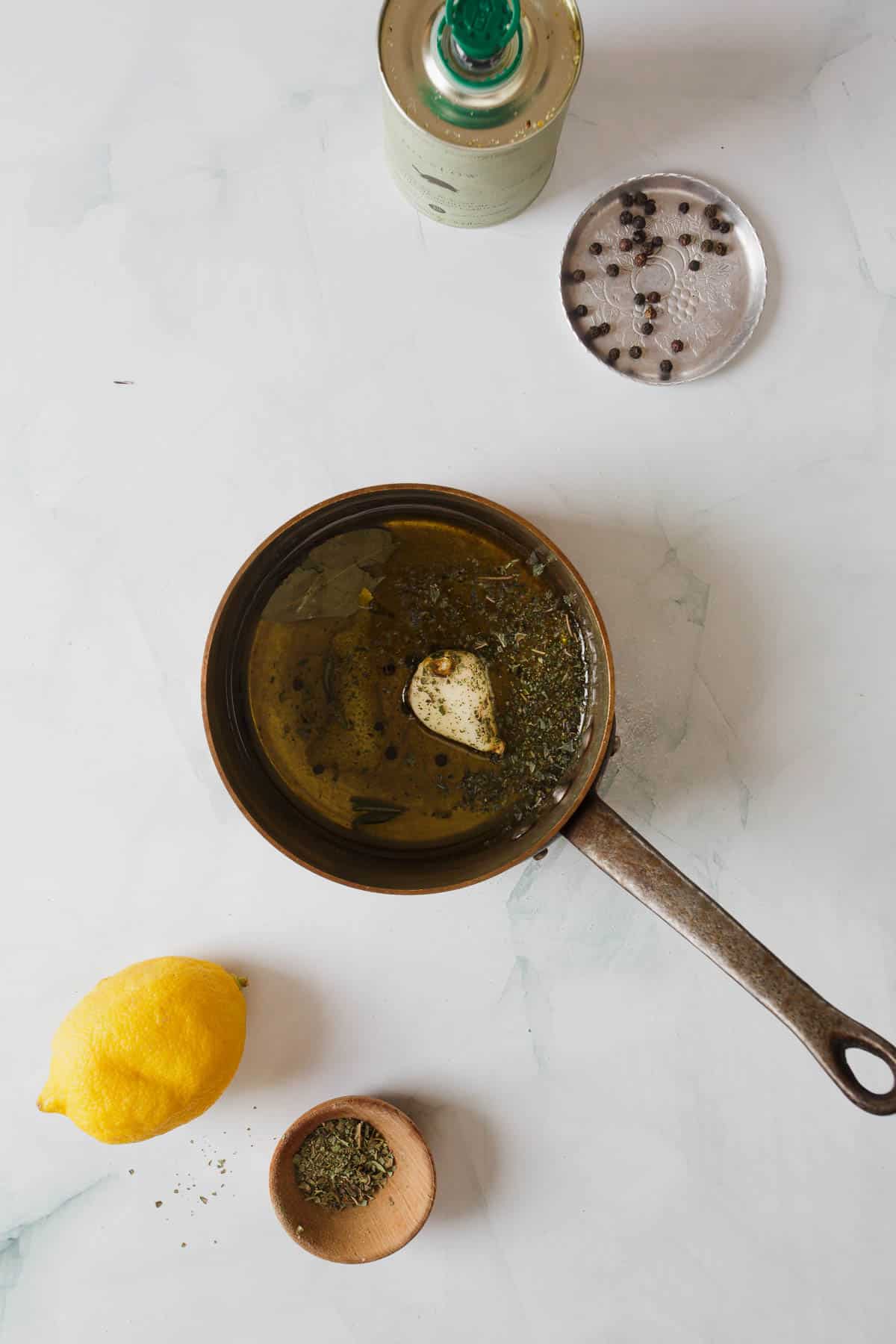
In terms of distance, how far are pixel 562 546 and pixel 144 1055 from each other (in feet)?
2.15

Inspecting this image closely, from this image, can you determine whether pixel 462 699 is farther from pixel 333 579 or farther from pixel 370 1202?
pixel 370 1202

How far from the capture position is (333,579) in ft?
3.21

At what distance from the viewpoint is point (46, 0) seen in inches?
39.0

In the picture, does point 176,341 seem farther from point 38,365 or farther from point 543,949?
point 543,949

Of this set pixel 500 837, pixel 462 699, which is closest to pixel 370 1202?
pixel 500 837

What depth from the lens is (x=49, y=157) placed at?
1.00 m

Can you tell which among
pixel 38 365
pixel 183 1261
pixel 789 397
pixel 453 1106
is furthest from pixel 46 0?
pixel 183 1261

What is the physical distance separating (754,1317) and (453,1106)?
405 mm

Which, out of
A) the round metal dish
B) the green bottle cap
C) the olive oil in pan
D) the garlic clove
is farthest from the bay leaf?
the green bottle cap

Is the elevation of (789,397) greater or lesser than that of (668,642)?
greater

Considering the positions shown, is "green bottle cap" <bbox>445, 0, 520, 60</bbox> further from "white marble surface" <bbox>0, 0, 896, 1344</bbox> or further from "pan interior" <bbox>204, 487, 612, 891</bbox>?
"pan interior" <bbox>204, 487, 612, 891</bbox>

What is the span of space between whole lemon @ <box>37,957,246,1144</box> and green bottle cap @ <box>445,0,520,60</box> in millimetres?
891

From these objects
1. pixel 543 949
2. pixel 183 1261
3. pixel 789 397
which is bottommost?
pixel 183 1261

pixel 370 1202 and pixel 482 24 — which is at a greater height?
pixel 482 24
